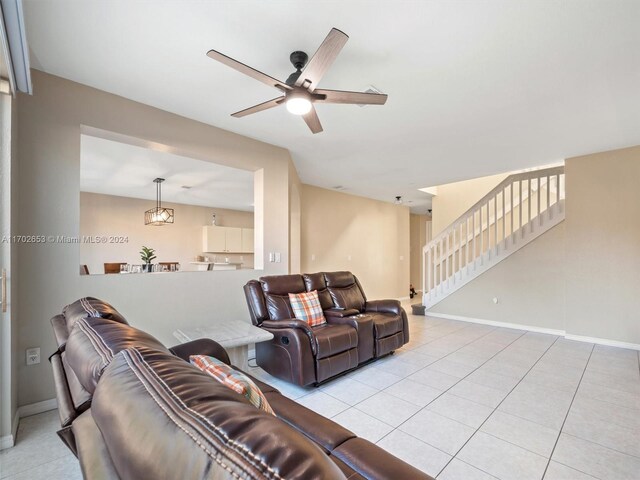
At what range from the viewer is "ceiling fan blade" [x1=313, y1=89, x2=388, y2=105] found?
6.81ft

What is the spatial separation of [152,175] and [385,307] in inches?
168

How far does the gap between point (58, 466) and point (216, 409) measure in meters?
2.13

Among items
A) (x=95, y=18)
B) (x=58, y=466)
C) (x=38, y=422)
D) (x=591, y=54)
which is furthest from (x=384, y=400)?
(x=95, y=18)

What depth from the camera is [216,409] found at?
477 millimetres

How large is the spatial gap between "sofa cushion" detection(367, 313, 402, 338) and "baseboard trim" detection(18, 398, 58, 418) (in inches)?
→ 112

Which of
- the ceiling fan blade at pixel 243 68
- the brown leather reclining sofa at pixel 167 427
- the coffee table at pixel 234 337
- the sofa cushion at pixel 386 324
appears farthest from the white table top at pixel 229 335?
the ceiling fan blade at pixel 243 68

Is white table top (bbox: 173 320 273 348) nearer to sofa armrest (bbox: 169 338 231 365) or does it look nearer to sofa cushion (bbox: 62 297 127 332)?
sofa armrest (bbox: 169 338 231 365)

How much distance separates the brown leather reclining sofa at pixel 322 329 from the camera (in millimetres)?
2703

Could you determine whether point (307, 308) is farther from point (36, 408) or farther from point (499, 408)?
point (36, 408)

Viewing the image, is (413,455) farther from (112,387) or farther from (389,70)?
(389,70)

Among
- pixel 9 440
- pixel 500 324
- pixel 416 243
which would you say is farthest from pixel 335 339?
pixel 416 243

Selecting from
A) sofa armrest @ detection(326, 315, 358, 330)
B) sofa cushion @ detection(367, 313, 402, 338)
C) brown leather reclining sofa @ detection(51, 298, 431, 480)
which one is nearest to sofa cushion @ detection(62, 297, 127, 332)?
brown leather reclining sofa @ detection(51, 298, 431, 480)

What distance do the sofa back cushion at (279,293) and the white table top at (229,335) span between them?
40 cm

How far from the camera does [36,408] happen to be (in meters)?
2.31
